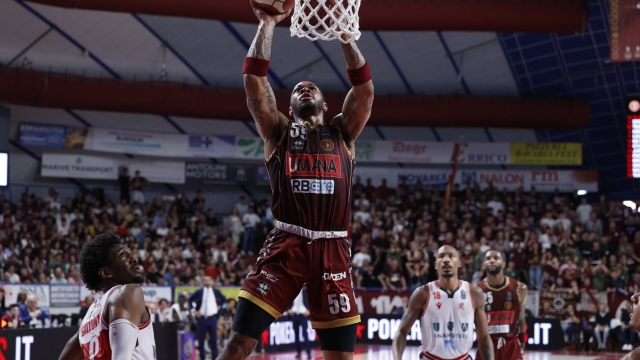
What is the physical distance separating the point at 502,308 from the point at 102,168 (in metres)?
19.0

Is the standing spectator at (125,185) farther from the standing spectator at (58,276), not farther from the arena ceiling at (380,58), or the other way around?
the standing spectator at (58,276)

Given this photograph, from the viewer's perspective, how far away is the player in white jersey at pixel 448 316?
8.60m

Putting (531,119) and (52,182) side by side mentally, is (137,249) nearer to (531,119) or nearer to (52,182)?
(52,182)

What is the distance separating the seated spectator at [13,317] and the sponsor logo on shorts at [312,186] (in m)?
11.6

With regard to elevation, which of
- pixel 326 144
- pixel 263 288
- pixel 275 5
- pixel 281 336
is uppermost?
pixel 275 5

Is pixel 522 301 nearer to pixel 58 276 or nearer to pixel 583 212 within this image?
pixel 58 276

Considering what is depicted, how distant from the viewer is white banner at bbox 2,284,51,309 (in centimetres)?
1694

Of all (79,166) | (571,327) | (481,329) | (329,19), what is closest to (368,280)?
(571,327)

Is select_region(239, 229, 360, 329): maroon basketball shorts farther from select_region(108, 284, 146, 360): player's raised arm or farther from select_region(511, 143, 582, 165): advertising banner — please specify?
select_region(511, 143, 582, 165): advertising banner

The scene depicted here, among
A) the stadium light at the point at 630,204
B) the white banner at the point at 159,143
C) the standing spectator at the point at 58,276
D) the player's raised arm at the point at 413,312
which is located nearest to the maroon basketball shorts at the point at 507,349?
the player's raised arm at the point at 413,312

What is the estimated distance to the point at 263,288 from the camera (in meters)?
4.94

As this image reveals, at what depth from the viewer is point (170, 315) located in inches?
707

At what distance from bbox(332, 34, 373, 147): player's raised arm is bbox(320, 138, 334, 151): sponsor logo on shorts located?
188 mm

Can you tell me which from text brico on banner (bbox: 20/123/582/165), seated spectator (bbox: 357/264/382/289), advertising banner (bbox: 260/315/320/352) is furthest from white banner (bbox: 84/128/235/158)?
advertising banner (bbox: 260/315/320/352)
